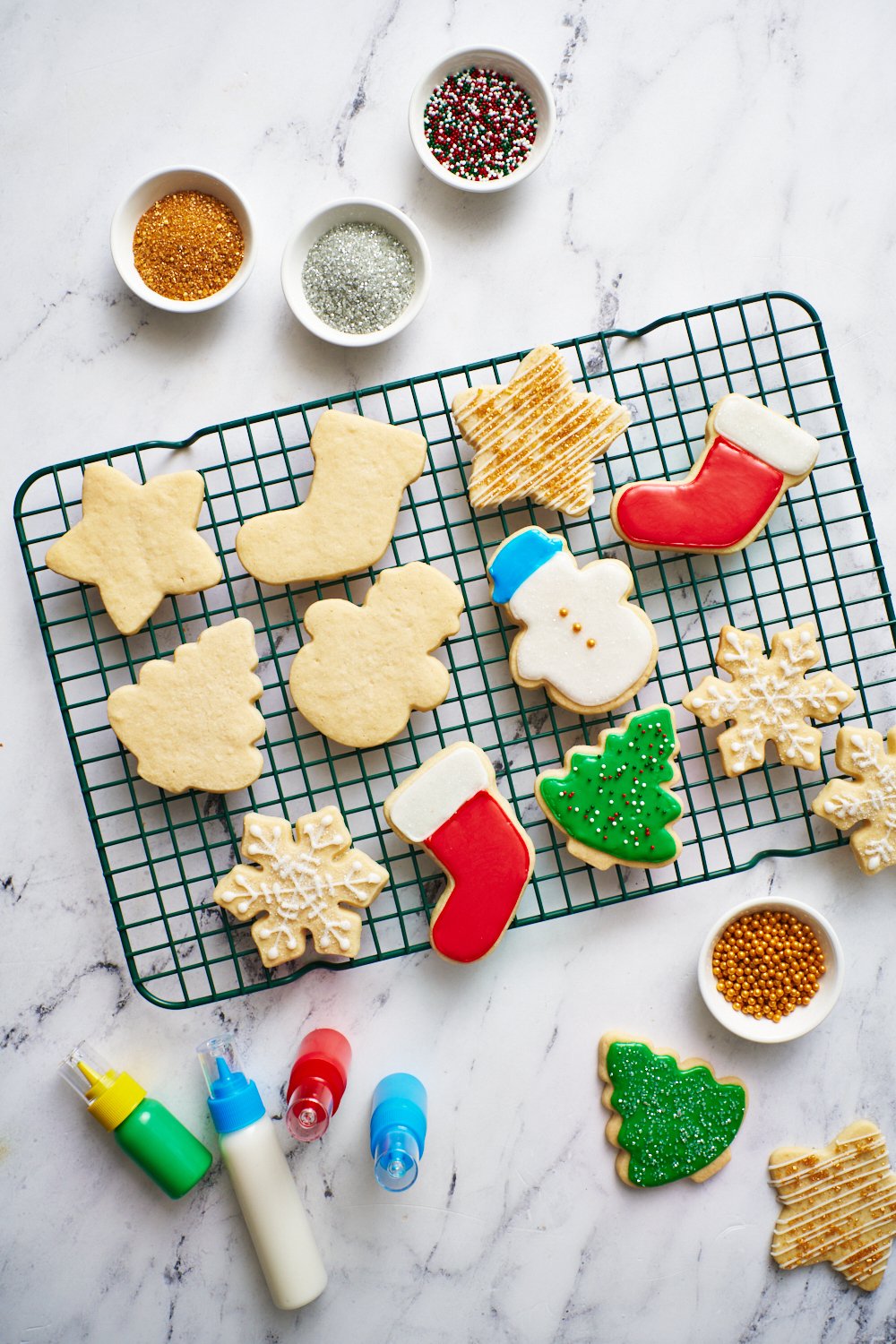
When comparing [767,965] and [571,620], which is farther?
[767,965]

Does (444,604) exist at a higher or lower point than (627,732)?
higher

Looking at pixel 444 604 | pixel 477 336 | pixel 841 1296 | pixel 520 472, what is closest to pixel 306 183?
pixel 477 336

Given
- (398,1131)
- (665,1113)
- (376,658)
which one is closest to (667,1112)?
(665,1113)

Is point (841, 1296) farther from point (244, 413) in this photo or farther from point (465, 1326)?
point (244, 413)

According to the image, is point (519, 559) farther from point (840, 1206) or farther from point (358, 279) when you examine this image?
point (840, 1206)

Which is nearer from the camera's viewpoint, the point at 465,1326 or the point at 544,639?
the point at 544,639

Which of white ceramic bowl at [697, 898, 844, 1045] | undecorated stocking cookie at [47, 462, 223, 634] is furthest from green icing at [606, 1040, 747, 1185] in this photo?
undecorated stocking cookie at [47, 462, 223, 634]
